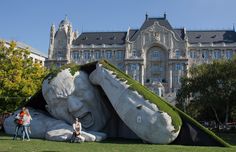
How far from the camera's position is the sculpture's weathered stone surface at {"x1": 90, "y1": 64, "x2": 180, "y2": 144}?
16938 millimetres

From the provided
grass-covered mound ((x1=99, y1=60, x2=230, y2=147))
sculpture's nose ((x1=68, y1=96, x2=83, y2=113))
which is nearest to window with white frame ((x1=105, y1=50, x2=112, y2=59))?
sculpture's nose ((x1=68, y1=96, x2=83, y2=113))

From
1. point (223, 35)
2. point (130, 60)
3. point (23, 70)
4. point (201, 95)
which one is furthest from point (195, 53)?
point (23, 70)

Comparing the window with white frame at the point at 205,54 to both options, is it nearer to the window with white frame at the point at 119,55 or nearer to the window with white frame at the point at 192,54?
the window with white frame at the point at 192,54

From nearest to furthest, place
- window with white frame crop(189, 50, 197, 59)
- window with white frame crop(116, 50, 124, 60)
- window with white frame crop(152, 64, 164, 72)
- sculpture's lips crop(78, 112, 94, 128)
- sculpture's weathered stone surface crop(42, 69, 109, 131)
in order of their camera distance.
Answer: sculpture's weathered stone surface crop(42, 69, 109, 131) → sculpture's lips crop(78, 112, 94, 128) → window with white frame crop(189, 50, 197, 59) → window with white frame crop(152, 64, 164, 72) → window with white frame crop(116, 50, 124, 60)

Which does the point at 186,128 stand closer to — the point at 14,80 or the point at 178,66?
the point at 14,80

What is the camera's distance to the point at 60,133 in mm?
18500

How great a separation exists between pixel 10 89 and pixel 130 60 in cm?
6147

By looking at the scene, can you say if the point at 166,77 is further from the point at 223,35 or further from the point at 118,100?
the point at 118,100

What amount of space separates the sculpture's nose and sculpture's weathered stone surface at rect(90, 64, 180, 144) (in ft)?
6.25

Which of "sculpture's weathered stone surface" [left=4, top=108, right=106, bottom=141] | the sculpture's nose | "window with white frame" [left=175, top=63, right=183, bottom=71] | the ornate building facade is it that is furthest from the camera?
the ornate building facade

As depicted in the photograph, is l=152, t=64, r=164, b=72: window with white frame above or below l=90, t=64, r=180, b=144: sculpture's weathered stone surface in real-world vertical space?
above

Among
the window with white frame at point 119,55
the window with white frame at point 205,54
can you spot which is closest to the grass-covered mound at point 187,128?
the window with white frame at point 205,54

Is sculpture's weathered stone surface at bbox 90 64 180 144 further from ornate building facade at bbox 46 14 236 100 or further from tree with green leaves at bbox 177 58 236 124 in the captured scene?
ornate building facade at bbox 46 14 236 100

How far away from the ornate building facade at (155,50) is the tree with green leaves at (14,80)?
5649 centimetres
